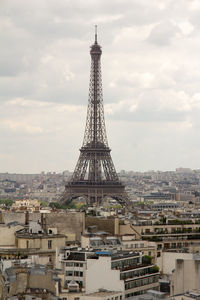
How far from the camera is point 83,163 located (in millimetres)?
136750

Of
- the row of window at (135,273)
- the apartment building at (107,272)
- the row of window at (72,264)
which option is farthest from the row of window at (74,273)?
the row of window at (135,273)

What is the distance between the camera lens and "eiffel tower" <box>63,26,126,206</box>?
133625mm

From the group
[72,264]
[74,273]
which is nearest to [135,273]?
[74,273]

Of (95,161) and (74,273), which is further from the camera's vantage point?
(95,161)

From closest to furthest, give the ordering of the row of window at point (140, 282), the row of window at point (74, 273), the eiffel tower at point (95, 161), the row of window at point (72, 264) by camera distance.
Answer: the row of window at point (140, 282)
the row of window at point (74, 273)
the row of window at point (72, 264)
the eiffel tower at point (95, 161)

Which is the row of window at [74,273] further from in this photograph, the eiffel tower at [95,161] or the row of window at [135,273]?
the eiffel tower at [95,161]

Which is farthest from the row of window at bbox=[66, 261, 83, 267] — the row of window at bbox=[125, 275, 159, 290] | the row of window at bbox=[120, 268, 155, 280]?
the row of window at bbox=[125, 275, 159, 290]

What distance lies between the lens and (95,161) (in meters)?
136

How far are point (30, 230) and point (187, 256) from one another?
13189 millimetres

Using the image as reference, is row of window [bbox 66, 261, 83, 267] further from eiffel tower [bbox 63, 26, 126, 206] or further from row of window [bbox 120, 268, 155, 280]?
eiffel tower [bbox 63, 26, 126, 206]

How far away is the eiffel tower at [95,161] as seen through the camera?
134 m

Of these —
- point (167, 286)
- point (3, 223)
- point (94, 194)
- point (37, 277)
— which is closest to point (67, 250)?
point (167, 286)

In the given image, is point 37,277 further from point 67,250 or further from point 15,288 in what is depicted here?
point 67,250

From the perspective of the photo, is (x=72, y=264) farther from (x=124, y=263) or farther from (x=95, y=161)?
(x=95, y=161)
